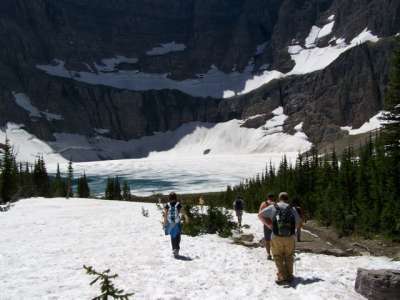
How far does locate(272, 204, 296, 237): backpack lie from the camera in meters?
12.9

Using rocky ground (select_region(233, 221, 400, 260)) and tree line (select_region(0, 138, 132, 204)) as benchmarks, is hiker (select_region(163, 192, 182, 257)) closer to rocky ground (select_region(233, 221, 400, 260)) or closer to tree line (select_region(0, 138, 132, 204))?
rocky ground (select_region(233, 221, 400, 260))

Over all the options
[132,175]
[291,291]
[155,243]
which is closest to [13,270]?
[155,243]

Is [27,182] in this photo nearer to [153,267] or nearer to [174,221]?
[174,221]

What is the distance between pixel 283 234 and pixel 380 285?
2.66m

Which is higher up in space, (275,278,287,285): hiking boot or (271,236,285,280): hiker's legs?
(271,236,285,280): hiker's legs

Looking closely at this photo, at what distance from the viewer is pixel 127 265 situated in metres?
15.4

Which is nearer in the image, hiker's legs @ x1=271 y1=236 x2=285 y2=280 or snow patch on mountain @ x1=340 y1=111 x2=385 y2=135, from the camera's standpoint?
hiker's legs @ x1=271 y1=236 x2=285 y2=280

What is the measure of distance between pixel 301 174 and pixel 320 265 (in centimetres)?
4884

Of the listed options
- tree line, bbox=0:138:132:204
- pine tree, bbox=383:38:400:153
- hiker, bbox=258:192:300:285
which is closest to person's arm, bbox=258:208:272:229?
hiker, bbox=258:192:300:285

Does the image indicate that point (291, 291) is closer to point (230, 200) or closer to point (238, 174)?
point (230, 200)

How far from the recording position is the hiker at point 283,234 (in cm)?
1295

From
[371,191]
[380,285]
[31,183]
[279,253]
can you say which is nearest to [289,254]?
[279,253]

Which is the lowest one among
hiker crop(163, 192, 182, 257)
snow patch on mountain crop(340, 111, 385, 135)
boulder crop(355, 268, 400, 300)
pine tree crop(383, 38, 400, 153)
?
boulder crop(355, 268, 400, 300)

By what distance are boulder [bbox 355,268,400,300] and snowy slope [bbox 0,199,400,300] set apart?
0.39 m
